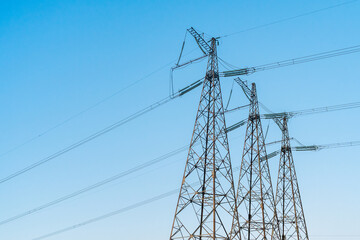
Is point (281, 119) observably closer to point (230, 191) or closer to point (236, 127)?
point (236, 127)

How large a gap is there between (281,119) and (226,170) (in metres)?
17.5

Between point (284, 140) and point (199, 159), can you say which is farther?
Result: point (284, 140)

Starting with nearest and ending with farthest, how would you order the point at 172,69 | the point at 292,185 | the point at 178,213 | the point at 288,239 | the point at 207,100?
the point at 178,213
the point at 207,100
the point at 172,69
the point at 288,239
the point at 292,185

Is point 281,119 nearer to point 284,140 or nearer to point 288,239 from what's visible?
point 284,140

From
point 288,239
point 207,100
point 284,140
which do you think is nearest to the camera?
point 207,100

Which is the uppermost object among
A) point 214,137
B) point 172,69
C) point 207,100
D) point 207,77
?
point 172,69

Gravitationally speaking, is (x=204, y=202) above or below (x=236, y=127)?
below

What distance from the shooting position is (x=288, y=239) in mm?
31406

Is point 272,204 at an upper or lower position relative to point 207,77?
lower

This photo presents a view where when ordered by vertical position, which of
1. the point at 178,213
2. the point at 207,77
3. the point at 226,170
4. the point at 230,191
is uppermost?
the point at 207,77

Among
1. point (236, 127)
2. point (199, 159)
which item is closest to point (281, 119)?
point (236, 127)

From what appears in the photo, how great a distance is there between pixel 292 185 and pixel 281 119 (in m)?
7.28

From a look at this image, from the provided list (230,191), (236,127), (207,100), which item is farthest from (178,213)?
(236,127)

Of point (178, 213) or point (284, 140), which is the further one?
point (284, 140)
